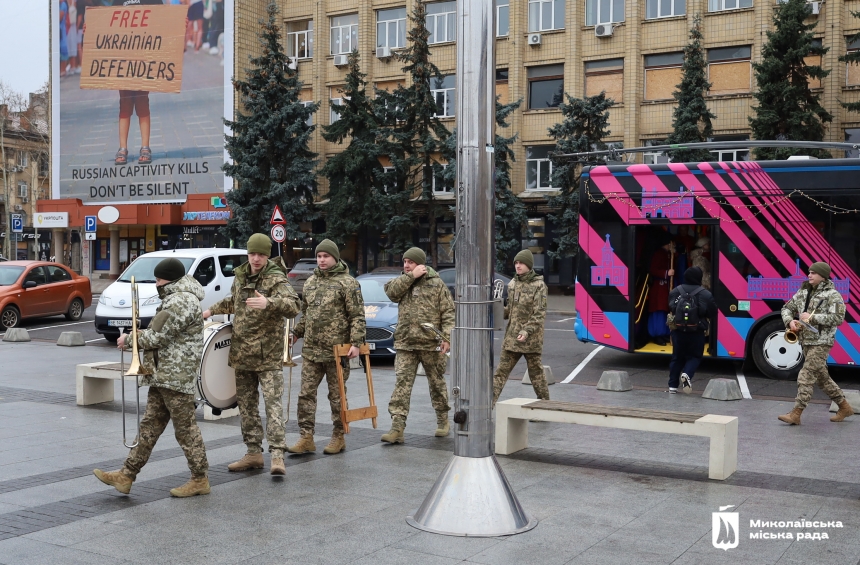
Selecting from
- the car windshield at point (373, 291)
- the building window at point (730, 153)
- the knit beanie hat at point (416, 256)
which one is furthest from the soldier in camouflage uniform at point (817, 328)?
the building window at point (730, 153)

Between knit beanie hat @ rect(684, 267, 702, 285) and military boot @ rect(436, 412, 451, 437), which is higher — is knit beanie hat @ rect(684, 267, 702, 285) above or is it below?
above

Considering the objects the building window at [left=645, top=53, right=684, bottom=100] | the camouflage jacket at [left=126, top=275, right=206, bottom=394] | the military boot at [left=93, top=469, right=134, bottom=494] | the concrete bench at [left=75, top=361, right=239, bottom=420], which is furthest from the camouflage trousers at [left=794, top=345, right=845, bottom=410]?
the building window at [left=645, top=53, right=684, bottom=100]

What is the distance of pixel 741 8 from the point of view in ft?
107

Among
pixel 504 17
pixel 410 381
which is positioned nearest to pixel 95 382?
pixel 410 381

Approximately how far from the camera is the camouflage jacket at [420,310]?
9.24 metres

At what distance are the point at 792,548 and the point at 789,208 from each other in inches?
363

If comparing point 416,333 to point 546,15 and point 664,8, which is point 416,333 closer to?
point 664,8

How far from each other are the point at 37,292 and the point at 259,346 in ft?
53.9

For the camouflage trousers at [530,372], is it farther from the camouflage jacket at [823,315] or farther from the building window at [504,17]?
the building window at [504,17]

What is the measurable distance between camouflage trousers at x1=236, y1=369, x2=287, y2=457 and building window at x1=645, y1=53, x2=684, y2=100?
28.9m

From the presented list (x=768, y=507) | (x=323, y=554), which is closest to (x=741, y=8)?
(x=768, y=507)

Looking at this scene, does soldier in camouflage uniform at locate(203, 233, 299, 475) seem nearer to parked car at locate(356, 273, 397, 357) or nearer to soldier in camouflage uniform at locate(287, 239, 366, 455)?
soldier in camouflage uniform at locate(287, 239, 366, 455)

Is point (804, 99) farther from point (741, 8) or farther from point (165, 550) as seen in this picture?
point (165, 550)

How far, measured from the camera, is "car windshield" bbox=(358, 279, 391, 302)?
1681 centimetres
